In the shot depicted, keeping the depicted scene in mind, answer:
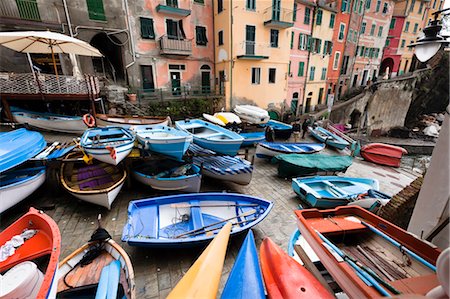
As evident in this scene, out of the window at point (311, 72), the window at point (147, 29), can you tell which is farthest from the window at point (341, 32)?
the window at point (147, 29)

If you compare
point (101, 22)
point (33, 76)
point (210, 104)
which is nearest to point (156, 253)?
point (33, 76)

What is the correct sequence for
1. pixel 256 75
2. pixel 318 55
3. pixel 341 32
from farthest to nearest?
pixel 341 32
pixel 318 55
pixel 256 75

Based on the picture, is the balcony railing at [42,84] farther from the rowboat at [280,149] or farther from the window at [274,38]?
the window at [274,38]

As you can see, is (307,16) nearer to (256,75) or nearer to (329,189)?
(256,75)

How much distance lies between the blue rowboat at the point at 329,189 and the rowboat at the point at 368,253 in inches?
108

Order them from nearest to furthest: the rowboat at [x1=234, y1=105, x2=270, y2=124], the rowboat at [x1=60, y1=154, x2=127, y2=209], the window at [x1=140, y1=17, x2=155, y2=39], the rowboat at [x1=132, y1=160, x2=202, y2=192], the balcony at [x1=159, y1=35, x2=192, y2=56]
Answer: the rowboat at [x1=60, y1=154, x2=127, y2=209] < the rowboat at [x1=132, y1=160, x2=202, y2=192] < the rowboat at [x1=234, y1=105, x2=270, y2=124] < the window at [x1=140, y1=17, x2=155, y2=39] < the balcony at [x1=159, y1=35, x2=192, y2=56]

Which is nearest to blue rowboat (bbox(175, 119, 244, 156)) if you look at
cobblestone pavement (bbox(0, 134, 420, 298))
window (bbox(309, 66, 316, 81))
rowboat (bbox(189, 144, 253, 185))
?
rowboat (bbox(189, 144, 253, 185))

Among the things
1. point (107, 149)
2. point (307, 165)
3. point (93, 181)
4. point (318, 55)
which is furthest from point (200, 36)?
→ point (93, 181)

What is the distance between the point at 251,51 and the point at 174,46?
19.8ft

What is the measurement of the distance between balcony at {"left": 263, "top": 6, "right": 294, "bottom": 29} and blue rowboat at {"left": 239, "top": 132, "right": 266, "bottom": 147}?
9821 mm

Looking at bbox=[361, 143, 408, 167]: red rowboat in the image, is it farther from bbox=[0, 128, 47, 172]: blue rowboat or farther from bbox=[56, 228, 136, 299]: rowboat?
bbox=[0, 128, 47, 172]: blue rowboat

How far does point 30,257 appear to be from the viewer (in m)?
2.60

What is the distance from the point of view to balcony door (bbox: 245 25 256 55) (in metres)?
14.5

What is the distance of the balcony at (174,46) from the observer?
13.5 m
